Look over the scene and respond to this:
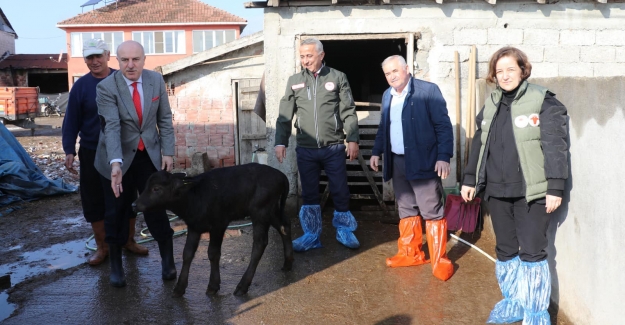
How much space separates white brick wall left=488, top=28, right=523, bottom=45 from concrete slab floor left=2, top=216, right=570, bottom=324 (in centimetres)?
269

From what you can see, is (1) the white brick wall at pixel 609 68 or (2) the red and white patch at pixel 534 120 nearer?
(2) the red and white patch at pixel 534 120

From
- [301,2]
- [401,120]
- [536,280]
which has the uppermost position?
[301,2]

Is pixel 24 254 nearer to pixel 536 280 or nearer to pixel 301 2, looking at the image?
pixel 301 2

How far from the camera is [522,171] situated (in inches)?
145

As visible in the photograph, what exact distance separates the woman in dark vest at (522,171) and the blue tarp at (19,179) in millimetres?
7799

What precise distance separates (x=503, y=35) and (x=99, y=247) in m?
5.32

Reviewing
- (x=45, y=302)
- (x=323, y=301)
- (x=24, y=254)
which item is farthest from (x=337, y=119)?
(x=24, y=254)

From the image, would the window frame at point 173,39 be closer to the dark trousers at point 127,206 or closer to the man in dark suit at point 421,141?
the dark trousers at point 127,206

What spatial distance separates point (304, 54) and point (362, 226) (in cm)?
253

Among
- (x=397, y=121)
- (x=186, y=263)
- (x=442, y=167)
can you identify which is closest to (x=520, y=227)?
(x=442, y=167)

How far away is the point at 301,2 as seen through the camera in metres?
7.00

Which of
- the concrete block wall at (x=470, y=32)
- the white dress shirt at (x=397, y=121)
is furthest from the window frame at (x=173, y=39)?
the white dress shirt at (x=397, y=121)

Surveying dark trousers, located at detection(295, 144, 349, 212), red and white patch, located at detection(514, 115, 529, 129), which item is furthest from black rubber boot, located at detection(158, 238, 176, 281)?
red and white patch, located at detection(514, 115, 529, 129)

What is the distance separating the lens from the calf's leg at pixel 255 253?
15.4ft
